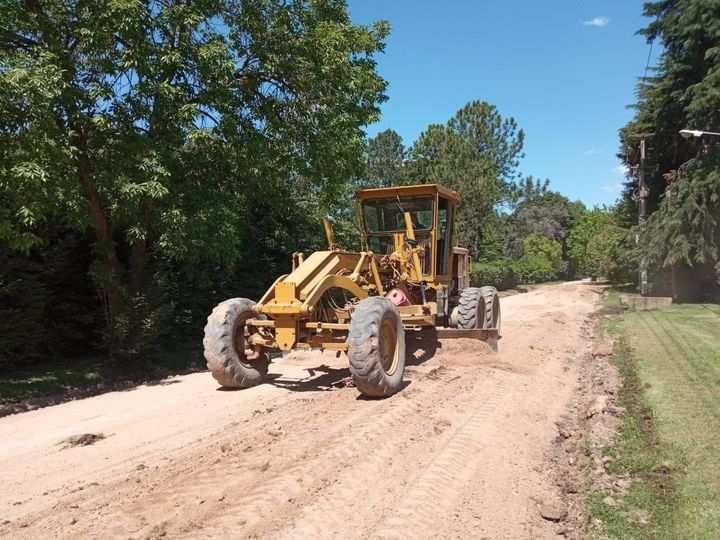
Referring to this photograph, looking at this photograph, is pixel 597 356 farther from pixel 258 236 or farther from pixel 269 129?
pixel 258 236

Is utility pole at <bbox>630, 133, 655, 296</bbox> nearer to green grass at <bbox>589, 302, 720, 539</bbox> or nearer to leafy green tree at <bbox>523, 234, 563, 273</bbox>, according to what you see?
green grass at <bbox>589, 302, 720, 539</bbox>

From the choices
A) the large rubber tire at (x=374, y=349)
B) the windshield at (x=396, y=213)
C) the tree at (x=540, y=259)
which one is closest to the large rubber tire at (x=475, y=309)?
the windshield at (x=396, y=213)

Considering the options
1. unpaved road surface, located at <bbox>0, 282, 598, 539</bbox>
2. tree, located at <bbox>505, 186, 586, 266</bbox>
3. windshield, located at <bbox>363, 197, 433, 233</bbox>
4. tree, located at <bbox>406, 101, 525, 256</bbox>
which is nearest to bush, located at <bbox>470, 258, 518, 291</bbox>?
tree, located at <bbox>406, 101, 525, 256</bbox>

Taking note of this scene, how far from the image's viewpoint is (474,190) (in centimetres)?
3594

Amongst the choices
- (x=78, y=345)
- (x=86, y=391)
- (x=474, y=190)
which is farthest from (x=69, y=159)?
(x=474, y=190)

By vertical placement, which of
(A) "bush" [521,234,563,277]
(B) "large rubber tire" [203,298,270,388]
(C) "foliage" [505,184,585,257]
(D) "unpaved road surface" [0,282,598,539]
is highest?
(C) "foliage" [505,184,585,257]

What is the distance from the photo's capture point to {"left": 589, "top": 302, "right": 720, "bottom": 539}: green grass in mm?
3925

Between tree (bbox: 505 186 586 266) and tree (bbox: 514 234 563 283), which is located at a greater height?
→ tree (bbox: 505 186 586 266)

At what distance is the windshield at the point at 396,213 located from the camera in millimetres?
9922

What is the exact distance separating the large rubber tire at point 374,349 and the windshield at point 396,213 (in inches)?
107

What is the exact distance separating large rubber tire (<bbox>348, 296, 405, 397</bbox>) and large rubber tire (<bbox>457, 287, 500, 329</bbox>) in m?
3.22

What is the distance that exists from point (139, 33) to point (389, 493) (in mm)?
8221

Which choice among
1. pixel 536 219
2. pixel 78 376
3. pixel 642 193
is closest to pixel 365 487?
pixel 78 376

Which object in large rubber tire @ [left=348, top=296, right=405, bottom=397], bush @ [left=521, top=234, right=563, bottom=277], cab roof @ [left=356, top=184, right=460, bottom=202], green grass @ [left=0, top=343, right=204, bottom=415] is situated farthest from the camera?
bush @ [left=521, top=234, right=563, bottom=277]
